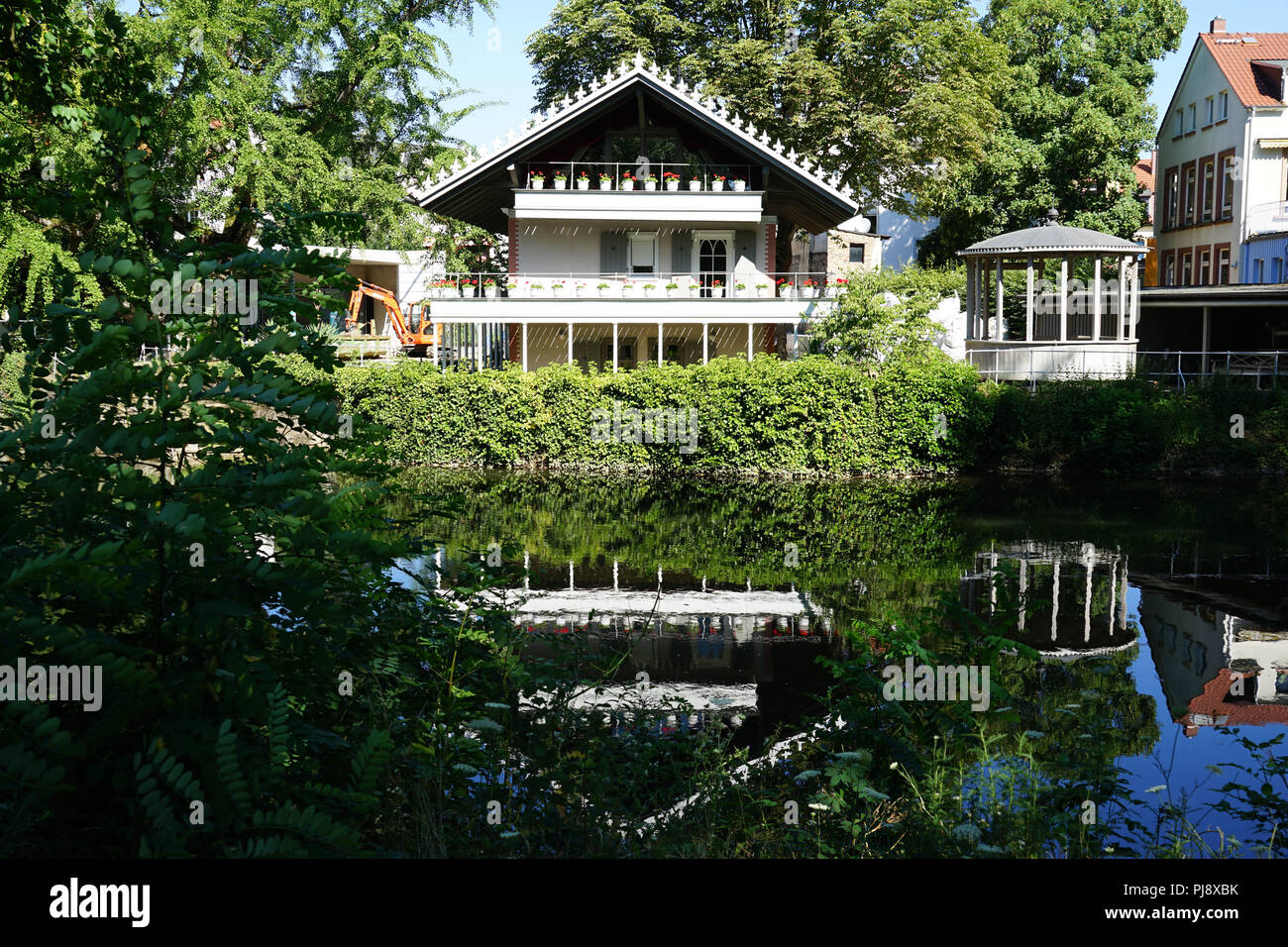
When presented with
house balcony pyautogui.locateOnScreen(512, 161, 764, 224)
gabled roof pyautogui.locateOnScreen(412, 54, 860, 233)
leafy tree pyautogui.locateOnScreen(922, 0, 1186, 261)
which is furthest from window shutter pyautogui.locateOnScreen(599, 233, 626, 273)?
leafy tree pyautogui.locateOnScreen(922, 0, 1186, 261)

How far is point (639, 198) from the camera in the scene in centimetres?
3503

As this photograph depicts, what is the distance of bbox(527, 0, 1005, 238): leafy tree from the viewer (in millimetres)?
40094

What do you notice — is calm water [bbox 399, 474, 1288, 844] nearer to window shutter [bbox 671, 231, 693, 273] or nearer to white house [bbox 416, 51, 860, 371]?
white house [bbox 416, 51, 860, 371]

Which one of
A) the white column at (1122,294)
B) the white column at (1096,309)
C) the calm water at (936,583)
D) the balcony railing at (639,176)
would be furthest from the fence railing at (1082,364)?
the balcony railing at (639,176)

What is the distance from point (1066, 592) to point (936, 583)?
1.65 meters

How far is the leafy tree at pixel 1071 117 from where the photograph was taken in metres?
45.5

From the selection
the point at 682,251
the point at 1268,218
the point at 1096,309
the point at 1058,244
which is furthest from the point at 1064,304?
the point at 1268,218

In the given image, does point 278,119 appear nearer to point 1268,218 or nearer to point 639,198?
point 639,198

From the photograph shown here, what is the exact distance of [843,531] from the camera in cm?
2086

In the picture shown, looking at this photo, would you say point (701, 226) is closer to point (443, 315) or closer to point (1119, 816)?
point (443, 315)

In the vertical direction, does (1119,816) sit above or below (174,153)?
below

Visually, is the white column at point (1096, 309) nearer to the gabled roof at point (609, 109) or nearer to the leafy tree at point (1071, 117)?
the gabled roof at point (609, 109)

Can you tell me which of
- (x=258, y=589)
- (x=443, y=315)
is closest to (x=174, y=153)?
(x=443, y=315)
